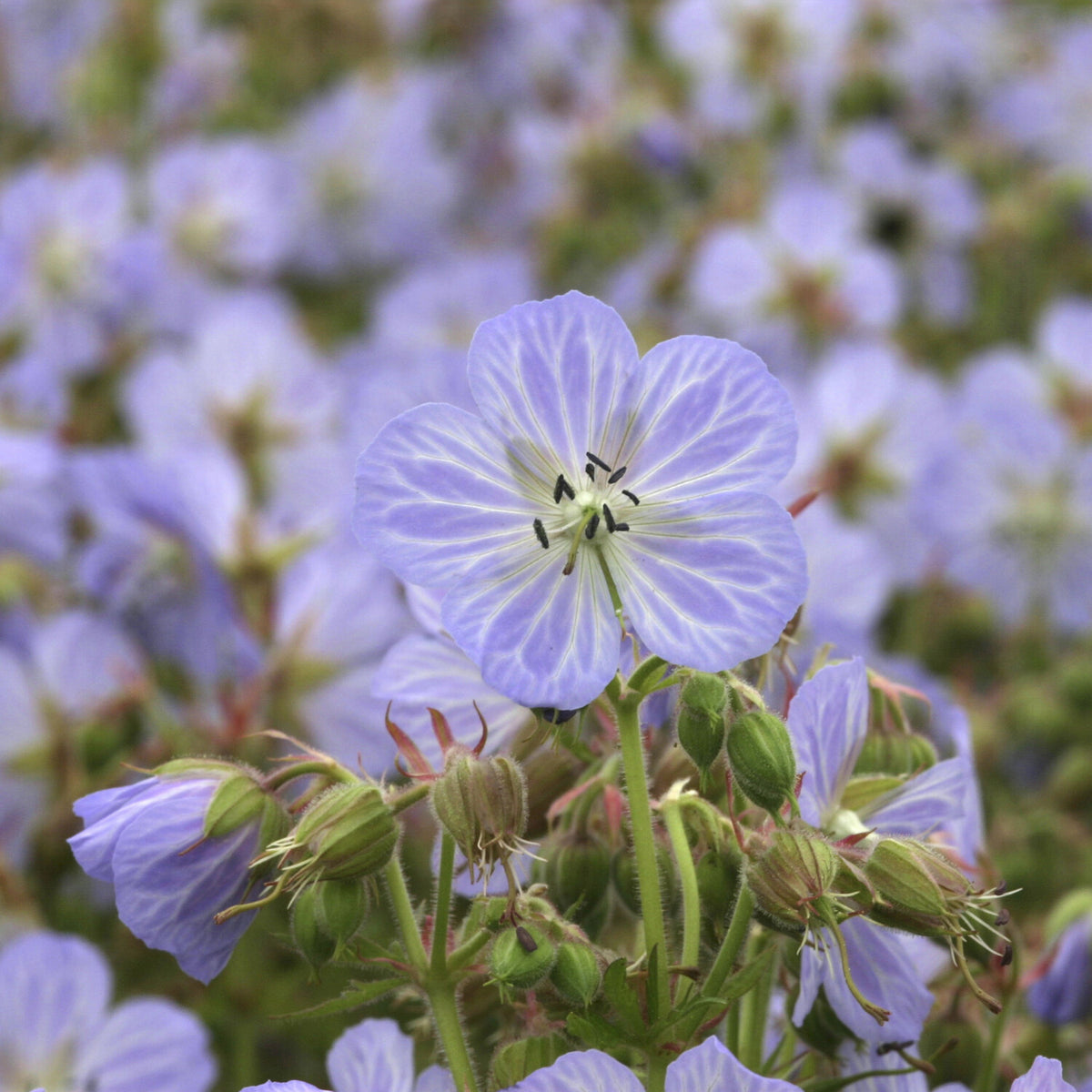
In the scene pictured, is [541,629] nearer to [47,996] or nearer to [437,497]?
[437,497]

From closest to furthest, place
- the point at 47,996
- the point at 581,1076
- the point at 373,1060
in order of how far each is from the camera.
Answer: the point at 581,1076 → the point at 373,1060 → the point at 47,996

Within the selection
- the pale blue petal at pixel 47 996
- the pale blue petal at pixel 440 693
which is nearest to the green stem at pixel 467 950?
the pale blue petal at pixel 440 693

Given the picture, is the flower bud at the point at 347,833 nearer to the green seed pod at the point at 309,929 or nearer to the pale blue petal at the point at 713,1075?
the green seed pod at the point at 309,929

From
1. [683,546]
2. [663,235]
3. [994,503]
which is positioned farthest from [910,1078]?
[663,235]

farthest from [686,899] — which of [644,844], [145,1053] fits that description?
[145,1053]

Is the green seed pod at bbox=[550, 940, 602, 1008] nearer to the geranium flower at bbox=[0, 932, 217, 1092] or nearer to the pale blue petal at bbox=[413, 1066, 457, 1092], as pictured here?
the pale blue petal at bbox=[413, 1066, 457, 1092]

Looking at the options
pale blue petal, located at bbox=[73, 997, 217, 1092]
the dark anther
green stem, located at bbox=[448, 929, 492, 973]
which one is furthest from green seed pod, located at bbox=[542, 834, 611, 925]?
pale blue petal, located at bbox=[73, 997, 217, 1092]
